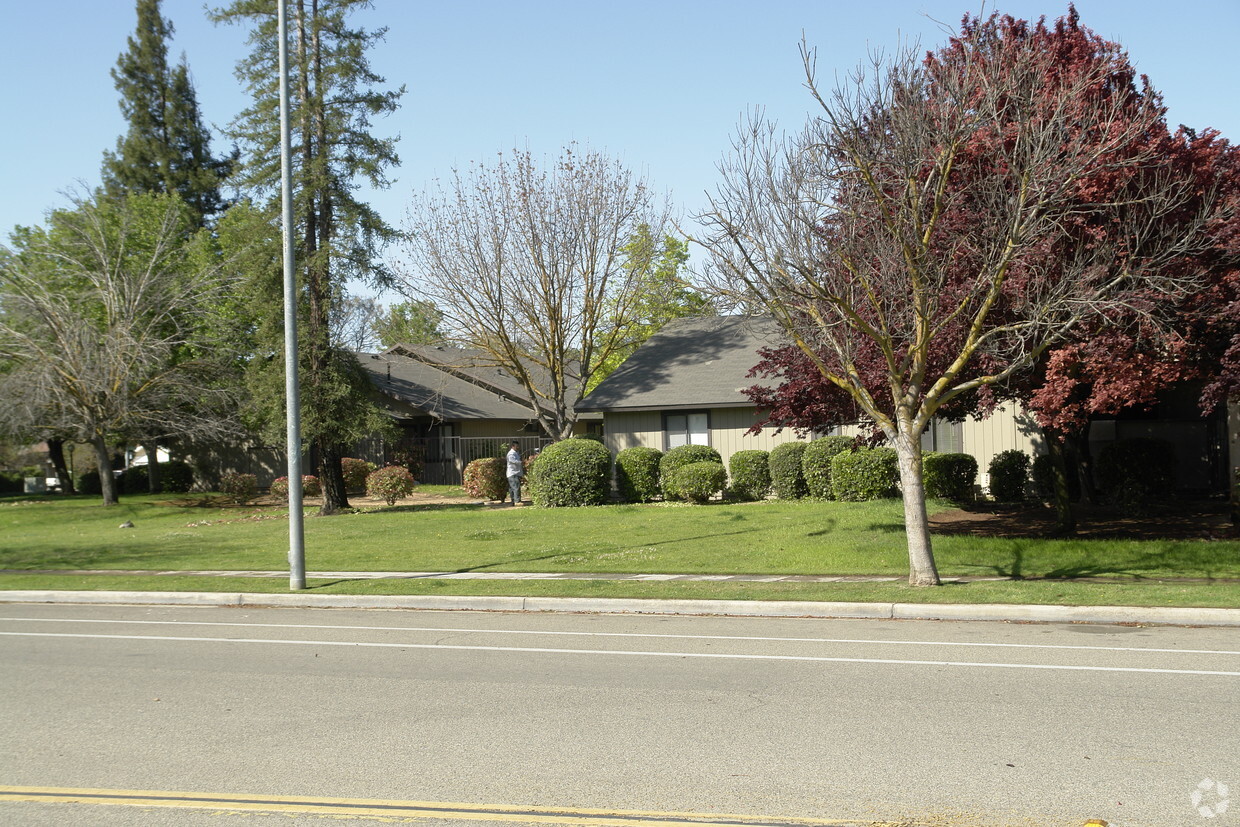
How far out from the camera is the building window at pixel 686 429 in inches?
1182

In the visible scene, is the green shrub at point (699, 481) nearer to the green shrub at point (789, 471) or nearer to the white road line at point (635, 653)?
the green shrub at point (789, 471)

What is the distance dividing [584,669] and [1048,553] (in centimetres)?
920

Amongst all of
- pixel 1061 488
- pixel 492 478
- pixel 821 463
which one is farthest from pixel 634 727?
pixel 492 478

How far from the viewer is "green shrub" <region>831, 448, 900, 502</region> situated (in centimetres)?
2395

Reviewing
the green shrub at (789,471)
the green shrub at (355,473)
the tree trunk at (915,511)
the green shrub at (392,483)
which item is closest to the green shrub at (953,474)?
the green shrub at (789,471)

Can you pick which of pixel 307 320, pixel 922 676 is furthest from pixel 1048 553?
pixel 307 320

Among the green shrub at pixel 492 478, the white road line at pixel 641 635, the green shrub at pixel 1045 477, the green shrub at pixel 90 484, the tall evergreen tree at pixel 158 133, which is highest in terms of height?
the tall evergreen tree at pixel 158 133

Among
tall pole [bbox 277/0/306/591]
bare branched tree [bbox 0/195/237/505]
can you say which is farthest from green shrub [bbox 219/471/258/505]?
tall pole [bbox 277/0/306/591]

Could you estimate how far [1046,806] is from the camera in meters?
5.35

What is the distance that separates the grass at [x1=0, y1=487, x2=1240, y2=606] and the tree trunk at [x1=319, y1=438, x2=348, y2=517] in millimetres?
1564

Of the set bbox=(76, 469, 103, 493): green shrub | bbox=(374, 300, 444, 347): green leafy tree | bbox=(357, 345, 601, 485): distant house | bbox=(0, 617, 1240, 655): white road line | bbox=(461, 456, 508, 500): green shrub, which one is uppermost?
bbox=(374, 300, 444, 347): green leafy tree

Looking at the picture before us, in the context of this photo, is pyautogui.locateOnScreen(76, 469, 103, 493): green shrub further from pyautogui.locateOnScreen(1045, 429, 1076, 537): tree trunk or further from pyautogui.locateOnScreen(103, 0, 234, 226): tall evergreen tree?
pyautogui.locateOnScreen(1045, 429, 1076, 537): tree trunk

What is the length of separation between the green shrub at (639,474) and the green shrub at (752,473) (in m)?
2.12

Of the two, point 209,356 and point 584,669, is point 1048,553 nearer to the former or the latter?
point 584,669
